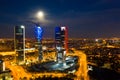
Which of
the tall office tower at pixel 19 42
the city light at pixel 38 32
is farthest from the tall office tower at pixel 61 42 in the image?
the tall office tower at pixel 19 42

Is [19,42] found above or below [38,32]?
below

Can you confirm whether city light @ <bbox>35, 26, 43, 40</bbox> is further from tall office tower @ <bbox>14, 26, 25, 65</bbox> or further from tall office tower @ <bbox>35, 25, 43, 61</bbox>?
tall office tower @ <bbox>14, 26, 25, 65</bbox>

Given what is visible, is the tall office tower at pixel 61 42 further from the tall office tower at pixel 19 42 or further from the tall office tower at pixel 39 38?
the tall office tower at pixel 19 42

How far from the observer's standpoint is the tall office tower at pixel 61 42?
46.4m

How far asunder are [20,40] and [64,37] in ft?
24.2

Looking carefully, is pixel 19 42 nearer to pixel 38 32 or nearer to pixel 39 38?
pixel 39 38

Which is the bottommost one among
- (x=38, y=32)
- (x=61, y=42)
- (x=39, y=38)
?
(x=61, y=42)

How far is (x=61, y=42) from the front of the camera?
47.0 metres

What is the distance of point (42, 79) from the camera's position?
29.0 metres

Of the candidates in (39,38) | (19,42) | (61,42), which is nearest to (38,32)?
(39,38)

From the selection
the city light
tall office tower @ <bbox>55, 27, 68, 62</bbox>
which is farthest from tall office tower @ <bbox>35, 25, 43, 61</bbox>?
tall office tower @ <bbox>55, 27, 68, 62</bbox>

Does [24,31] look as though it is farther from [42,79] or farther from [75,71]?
[42,79]

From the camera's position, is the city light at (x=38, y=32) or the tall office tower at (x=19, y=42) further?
the city light at (x=38, y=32)

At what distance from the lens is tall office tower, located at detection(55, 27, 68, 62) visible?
4638 cm
